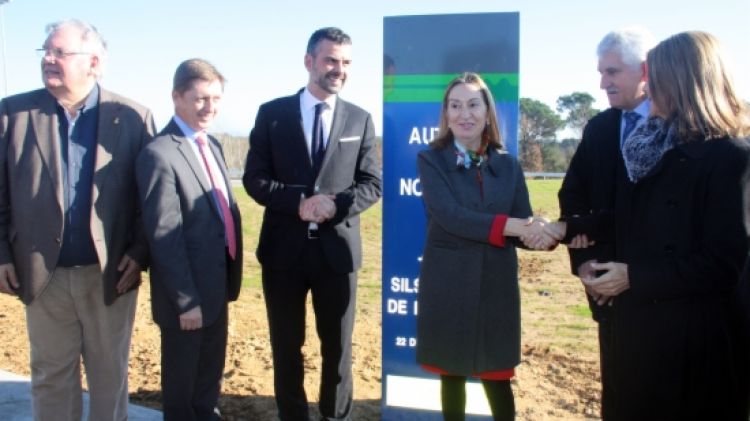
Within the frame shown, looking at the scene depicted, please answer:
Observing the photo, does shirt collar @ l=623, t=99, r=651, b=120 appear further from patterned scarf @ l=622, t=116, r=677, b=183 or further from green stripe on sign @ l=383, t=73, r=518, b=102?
green stripe on sign @ l=383, t=73, r=518, b=102

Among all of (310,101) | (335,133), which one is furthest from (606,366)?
(310,101)

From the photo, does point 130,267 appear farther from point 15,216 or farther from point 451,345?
point 451,345

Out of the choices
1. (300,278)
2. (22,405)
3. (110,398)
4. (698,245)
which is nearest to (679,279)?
(698,245)

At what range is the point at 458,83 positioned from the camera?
3.22m

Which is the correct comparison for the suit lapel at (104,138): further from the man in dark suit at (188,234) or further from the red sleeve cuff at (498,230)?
the red sleeve cuff at (498,230)

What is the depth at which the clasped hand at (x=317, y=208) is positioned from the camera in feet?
11.3

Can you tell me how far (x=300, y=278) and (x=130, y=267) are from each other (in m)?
0.91

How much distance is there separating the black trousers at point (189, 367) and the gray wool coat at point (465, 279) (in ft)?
3.59

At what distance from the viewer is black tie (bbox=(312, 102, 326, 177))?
3.70 metres

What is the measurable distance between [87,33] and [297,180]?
1.28m

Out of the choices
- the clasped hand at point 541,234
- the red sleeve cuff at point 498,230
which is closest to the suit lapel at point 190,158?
the red sleeve cuff at point 498,230

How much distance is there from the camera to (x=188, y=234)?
315 centimetres

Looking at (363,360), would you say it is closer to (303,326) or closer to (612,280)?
(303,326)

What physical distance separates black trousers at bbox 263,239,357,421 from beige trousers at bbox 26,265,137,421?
812 mm
